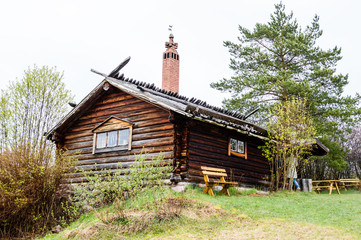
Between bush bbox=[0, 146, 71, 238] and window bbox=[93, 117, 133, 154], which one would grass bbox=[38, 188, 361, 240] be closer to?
bush bbox=[0, 146, 71, 238]

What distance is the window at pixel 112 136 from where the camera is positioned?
14438 mm

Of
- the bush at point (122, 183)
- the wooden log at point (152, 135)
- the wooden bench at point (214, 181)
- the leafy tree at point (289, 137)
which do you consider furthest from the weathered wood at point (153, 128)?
the leafy tree at point (289, 137)

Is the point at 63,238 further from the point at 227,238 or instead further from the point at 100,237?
the point at 227,238

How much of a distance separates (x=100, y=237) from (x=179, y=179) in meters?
4.00

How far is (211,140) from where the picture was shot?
13922 millimetres

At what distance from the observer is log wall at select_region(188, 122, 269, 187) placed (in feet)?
42.9

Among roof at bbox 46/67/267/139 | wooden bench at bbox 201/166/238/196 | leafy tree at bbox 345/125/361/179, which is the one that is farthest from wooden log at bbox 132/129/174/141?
leafy tree at bbox 345/125/361/179

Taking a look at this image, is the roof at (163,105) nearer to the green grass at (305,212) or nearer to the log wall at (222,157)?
the log wall at (222,157)

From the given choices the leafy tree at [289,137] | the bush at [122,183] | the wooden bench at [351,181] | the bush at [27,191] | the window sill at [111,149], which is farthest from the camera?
the wooden bench at [351,181]

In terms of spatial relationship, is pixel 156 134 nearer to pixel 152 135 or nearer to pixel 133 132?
pixel 152 135

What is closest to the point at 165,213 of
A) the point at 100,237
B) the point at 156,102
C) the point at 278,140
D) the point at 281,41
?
the point at 100,237

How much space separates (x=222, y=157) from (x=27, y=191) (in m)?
7.24

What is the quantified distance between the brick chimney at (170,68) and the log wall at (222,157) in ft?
23.1

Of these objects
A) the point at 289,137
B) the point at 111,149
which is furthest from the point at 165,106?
the point at 289,137
